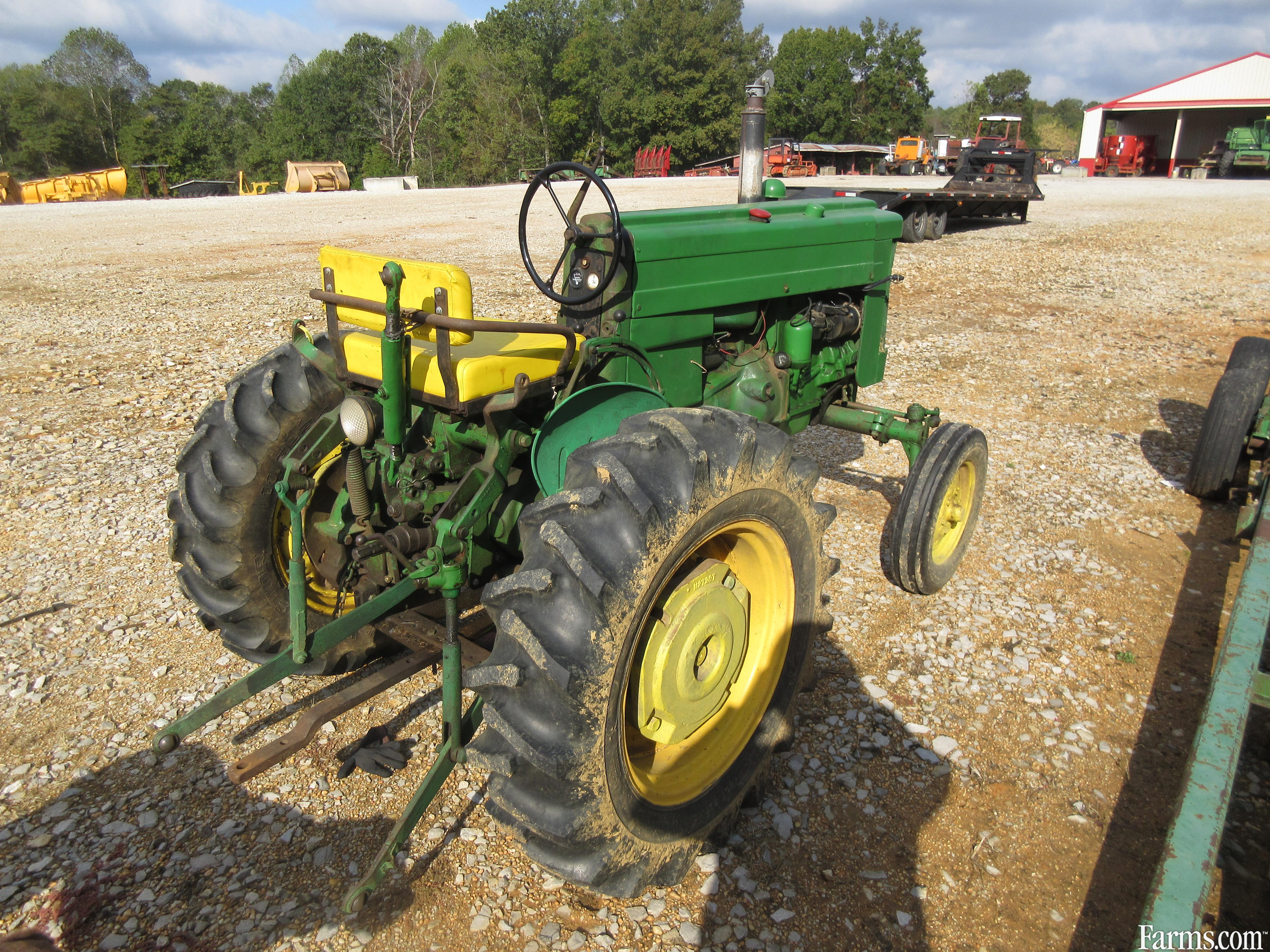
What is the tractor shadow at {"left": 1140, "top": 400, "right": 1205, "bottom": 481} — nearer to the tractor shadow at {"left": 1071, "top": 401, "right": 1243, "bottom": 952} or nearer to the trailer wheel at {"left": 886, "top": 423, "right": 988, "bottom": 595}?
the tractor shadow at {"left": 1071, "top": 401, "right": 1243, "bottom": 952}

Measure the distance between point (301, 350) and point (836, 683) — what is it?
2.32m

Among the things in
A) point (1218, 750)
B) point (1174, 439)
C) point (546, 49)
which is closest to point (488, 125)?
point (546, 49)

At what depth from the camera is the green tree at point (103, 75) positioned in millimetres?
53156

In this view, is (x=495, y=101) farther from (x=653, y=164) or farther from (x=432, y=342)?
(x=432, y=342)

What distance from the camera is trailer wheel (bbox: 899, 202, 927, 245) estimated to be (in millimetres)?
15430

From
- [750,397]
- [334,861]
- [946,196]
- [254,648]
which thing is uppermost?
[946,196]

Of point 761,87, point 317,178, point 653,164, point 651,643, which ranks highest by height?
point 653,164

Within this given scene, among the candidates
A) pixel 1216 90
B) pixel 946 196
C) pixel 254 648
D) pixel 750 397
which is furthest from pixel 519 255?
pixel 1216 90

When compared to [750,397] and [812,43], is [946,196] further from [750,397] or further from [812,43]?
[812,43]

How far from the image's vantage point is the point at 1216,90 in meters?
43.6

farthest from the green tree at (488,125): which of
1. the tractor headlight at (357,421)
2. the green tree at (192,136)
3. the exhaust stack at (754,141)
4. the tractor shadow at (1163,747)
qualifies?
the tractor headlight at (357,421)

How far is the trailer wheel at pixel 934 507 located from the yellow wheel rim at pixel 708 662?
4.20ft

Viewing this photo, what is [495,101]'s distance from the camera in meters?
49.7

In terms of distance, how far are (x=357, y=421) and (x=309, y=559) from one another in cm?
78
